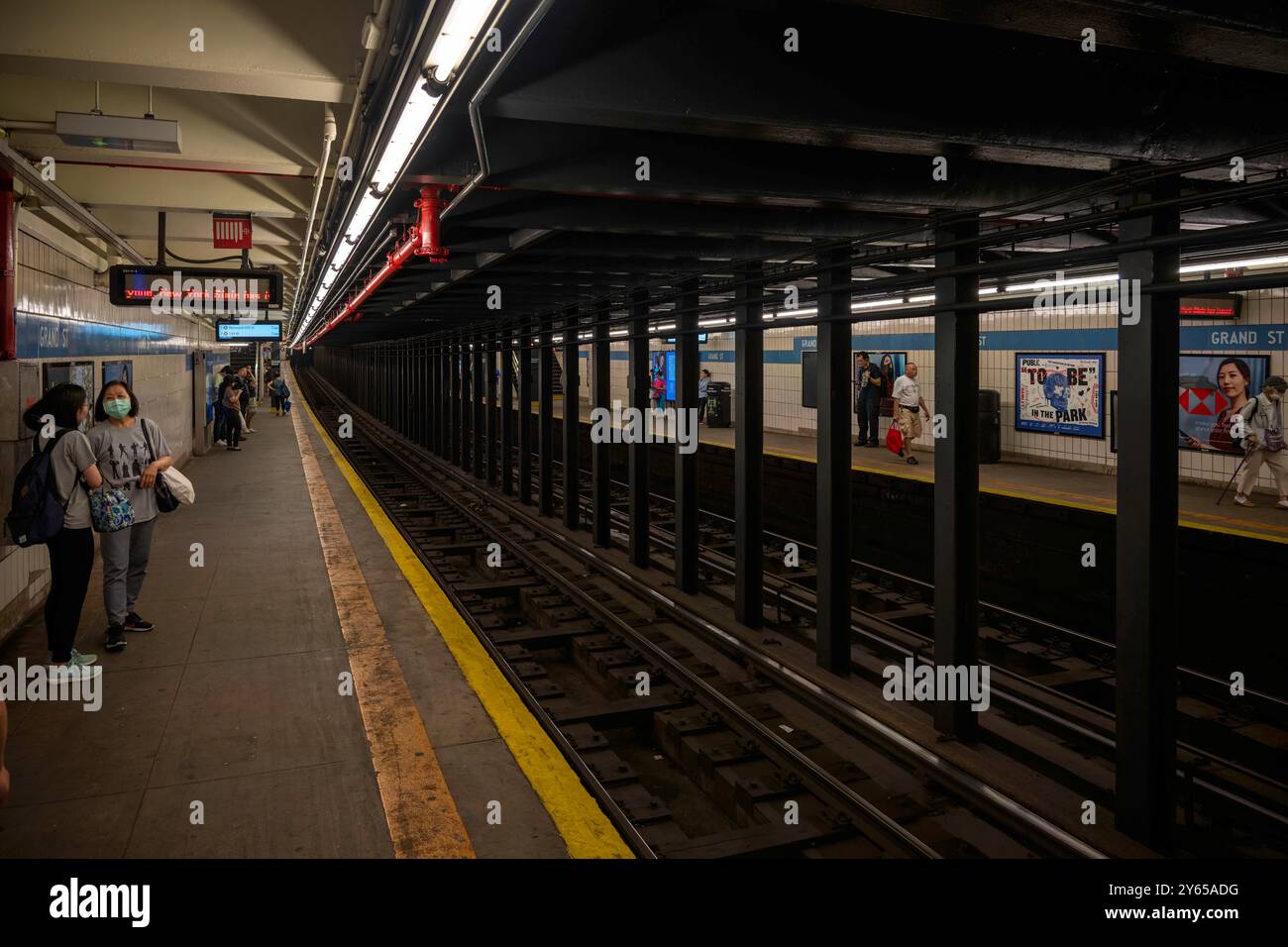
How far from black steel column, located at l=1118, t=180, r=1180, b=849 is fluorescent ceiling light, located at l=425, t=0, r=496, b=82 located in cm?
283

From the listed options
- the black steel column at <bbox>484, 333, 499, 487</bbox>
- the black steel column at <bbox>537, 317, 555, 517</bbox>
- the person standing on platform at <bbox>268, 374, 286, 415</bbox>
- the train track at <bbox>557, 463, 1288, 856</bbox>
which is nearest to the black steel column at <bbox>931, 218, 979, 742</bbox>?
the train track at <bbox>557, 463, 1288, 856</bbox>

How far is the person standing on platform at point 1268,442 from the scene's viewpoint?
9.92 metres

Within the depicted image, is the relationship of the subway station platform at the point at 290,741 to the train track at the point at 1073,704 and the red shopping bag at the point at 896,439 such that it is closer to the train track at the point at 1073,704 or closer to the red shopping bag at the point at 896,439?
the train track at the point at 1073,704

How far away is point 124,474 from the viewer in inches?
230

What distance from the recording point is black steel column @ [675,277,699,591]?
863 cm

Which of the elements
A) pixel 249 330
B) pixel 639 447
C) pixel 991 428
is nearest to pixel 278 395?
pixel 249 330

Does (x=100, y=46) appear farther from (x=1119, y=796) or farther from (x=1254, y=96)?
(x=1119, y=796)

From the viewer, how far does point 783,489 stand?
14.8 m

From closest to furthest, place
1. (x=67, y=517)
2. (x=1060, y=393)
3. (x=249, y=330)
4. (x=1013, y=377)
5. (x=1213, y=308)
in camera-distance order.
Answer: (x=67, y=517) < (x=1213, y=308) < (x=1060, y=393) < (x=1013, y=377) < (x=249, y=330)

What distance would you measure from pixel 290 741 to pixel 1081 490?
9.69m

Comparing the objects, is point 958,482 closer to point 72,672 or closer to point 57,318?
point 72,672

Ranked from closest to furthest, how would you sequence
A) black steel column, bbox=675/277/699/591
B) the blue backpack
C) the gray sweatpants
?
the blue backpack < the gray sweatpants < black steel column, bbox=675/277/699/591

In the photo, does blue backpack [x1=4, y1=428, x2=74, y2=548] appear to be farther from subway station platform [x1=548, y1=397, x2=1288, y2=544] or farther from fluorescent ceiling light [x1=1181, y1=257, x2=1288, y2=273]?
fluorescent ceiling light [x1=1181, y1=257, x2=1288, y2=273]
